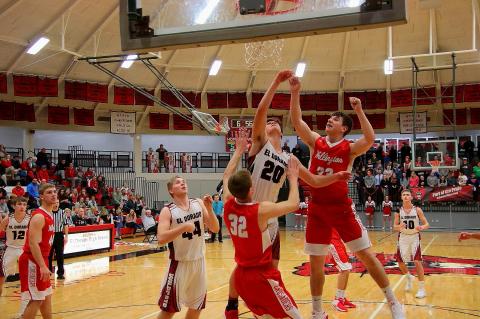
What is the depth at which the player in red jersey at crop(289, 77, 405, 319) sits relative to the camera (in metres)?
6.06

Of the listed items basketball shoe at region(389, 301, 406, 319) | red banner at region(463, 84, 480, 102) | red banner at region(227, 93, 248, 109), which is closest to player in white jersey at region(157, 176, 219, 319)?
basketball shoe at region(389, 301, 406, 319)

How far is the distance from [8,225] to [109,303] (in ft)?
7.32

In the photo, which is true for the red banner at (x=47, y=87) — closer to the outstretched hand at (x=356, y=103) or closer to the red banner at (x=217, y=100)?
the red banner at (x=217, y=100)

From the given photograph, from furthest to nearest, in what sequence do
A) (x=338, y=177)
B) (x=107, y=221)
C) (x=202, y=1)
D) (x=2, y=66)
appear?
1. (x=2, y=66)
2. (x=107, y=221)
3. (x=202, y=1)
4. (x=338, y=177)

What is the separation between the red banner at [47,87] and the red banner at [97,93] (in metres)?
1.59

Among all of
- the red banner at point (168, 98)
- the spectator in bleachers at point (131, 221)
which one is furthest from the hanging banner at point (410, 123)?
the spectator in bleachers at point (131, 221)

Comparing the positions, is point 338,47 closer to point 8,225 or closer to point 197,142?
point 197,142

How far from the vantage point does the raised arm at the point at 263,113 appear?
5.49 m

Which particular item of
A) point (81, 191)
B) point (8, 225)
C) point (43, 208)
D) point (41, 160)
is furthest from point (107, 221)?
point (43, 208)

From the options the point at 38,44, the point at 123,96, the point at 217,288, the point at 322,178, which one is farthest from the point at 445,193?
the point at 322,178

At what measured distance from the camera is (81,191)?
74.2 ft

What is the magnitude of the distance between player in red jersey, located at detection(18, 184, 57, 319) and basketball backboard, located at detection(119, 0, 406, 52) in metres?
2.49

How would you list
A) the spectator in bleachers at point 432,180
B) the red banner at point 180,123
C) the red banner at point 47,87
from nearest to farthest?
1. the red banner at point 47,87
2. the spectator in bleachers at point 432,180
3. the red banner at point 180,123

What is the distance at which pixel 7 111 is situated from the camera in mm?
24406
